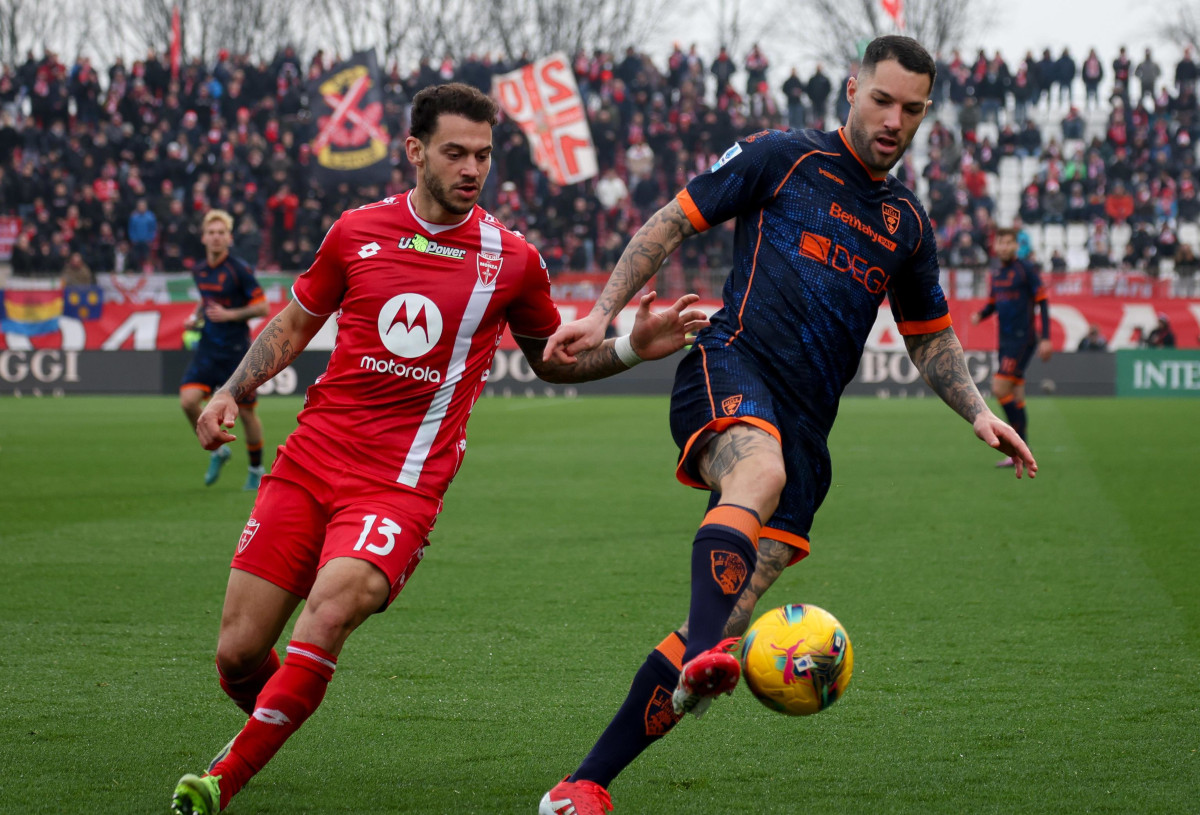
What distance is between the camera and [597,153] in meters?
29.6

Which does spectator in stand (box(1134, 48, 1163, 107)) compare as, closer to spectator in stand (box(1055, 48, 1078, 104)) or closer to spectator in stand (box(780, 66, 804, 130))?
spectator in stand (box(1055, 48, 1078, 104))

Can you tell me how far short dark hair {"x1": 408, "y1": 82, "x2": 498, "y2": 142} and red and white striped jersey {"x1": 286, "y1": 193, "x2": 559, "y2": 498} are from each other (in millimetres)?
267

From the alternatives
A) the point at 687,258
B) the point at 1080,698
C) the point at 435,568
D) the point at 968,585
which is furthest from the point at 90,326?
the point at 1080,698

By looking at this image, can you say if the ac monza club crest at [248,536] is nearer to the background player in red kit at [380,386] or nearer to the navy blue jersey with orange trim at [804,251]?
the background player in red kit at [380,386]

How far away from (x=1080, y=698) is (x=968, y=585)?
231 centimetres

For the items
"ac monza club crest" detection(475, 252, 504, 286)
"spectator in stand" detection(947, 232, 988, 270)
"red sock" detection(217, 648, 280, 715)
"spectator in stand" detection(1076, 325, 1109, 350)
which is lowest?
"spectator in stand" detection(1076, 325, 1109, 350)

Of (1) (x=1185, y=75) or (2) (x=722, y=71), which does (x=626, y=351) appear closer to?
(2) (x=722, y=71)

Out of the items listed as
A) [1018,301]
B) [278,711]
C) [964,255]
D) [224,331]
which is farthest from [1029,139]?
[278,711]

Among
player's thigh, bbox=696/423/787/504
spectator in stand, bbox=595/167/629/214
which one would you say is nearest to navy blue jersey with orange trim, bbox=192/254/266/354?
player's thigh, bbox=696/423/787/504

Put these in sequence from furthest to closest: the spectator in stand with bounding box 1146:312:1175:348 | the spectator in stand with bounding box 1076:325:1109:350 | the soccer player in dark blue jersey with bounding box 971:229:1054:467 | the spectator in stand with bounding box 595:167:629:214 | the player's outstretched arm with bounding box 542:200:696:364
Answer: the spectator in stand with bounding box 595:167:629:214
the spectator in stand with bounding box 1076:325:1109:350
the spectator in stand with bounding box 1146:312:1175:348
the soccer player in dark blue jersey with bounding box 971:229:1054:467
the player's outstretched arm with bounding box 542:200:696:364

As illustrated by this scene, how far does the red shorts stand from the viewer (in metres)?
3.68

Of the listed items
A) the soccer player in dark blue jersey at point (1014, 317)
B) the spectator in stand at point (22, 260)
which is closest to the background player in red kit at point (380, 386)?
the soccer player in dark blue jersey at point (1014, 317)

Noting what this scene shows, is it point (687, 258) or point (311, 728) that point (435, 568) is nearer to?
point (311, 728)

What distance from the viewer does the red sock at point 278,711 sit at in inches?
136
